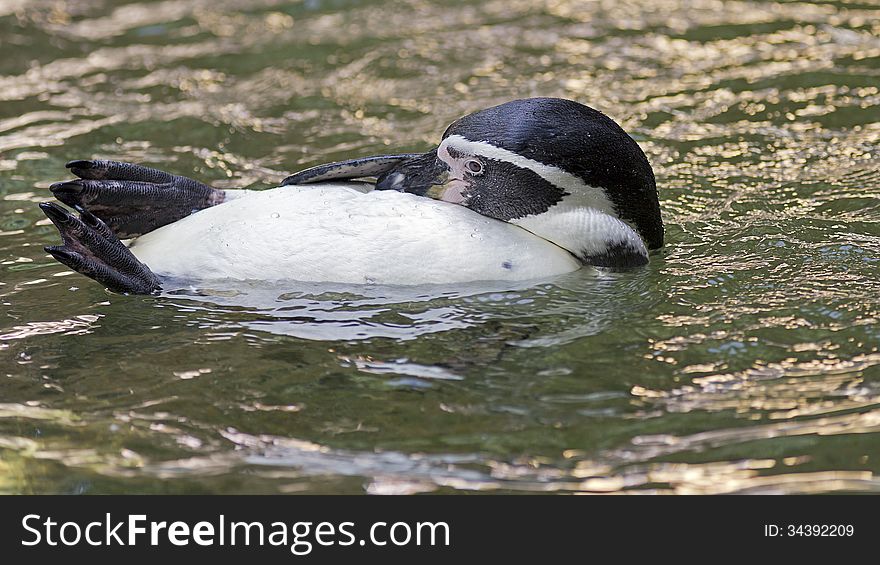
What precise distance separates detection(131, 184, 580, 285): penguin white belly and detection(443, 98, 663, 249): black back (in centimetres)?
32

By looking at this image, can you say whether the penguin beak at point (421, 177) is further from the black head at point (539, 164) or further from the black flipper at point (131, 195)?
the black flipper at point (131, 195)

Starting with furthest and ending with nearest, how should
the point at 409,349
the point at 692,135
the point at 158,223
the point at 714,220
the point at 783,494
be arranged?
the point at 692,135 → the point at 714,220 → the point at 158,223 → the point at 409,349 → the point at 783,494

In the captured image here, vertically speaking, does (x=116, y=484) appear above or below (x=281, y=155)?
below

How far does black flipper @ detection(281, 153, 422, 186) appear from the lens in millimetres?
4895

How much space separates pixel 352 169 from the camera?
193 inches

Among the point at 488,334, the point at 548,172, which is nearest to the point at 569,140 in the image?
the point at 548,172

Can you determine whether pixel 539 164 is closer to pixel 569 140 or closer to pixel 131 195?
pixel 569 140

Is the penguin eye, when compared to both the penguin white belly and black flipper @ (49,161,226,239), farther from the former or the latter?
black flipper @ (49,161,226,239)

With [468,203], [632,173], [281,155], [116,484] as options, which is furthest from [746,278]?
[281,155]

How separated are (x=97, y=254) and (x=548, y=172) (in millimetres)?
1796

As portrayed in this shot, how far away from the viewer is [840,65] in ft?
25.1

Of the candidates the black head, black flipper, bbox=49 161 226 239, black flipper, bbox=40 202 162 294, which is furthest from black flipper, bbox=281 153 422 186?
black flipper, bbox=40 202 162 294

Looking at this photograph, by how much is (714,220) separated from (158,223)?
260 centimetres

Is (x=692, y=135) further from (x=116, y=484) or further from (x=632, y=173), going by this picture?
(x=116, y=484)
